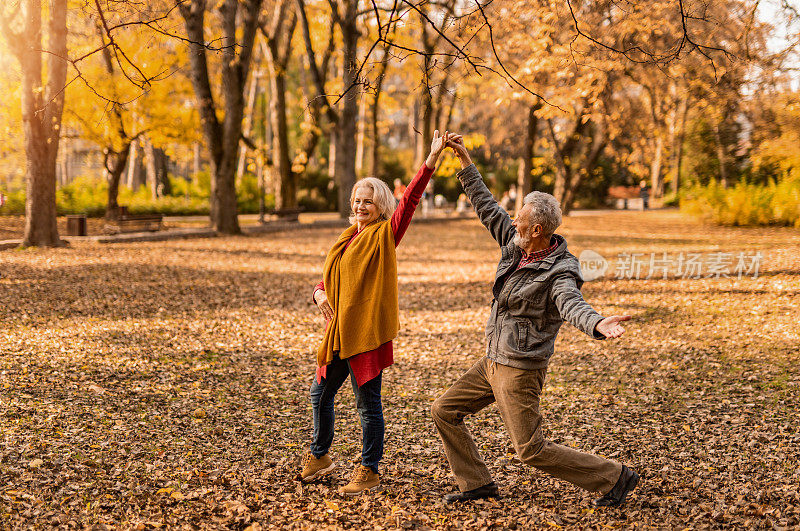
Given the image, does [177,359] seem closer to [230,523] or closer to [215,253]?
[230,523]

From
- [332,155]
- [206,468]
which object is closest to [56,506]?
[206,468]

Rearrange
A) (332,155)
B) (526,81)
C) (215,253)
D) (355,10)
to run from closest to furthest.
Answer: (526,81)
(215,253)
(355,10)
(332,155)

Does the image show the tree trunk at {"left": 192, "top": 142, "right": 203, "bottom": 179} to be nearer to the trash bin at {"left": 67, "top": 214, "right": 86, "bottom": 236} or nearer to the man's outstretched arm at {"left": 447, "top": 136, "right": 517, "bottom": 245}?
the trash bin at {"left": 67, "top": 214, "right": 86, "bottom": 236}

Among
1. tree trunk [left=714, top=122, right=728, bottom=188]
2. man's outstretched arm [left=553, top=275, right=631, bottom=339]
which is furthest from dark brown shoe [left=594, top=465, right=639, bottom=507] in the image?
tree trunk [left=714, top=122, right=728, bottom=188]

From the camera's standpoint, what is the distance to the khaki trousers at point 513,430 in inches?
141

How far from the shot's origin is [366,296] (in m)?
3.88

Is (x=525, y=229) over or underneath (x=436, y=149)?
underneath

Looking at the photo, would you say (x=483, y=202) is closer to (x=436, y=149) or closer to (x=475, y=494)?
(x=436, y=149)

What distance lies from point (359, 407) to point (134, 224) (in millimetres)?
17593

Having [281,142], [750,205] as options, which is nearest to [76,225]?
[281,142]

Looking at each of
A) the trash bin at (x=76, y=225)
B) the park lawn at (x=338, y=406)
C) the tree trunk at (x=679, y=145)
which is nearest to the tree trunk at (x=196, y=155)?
the trash bin at (x=76, y=225)

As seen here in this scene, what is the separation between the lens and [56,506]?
13.0 ft

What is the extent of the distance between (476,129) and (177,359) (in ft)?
139

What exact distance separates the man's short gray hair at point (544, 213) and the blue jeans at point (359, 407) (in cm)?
123
